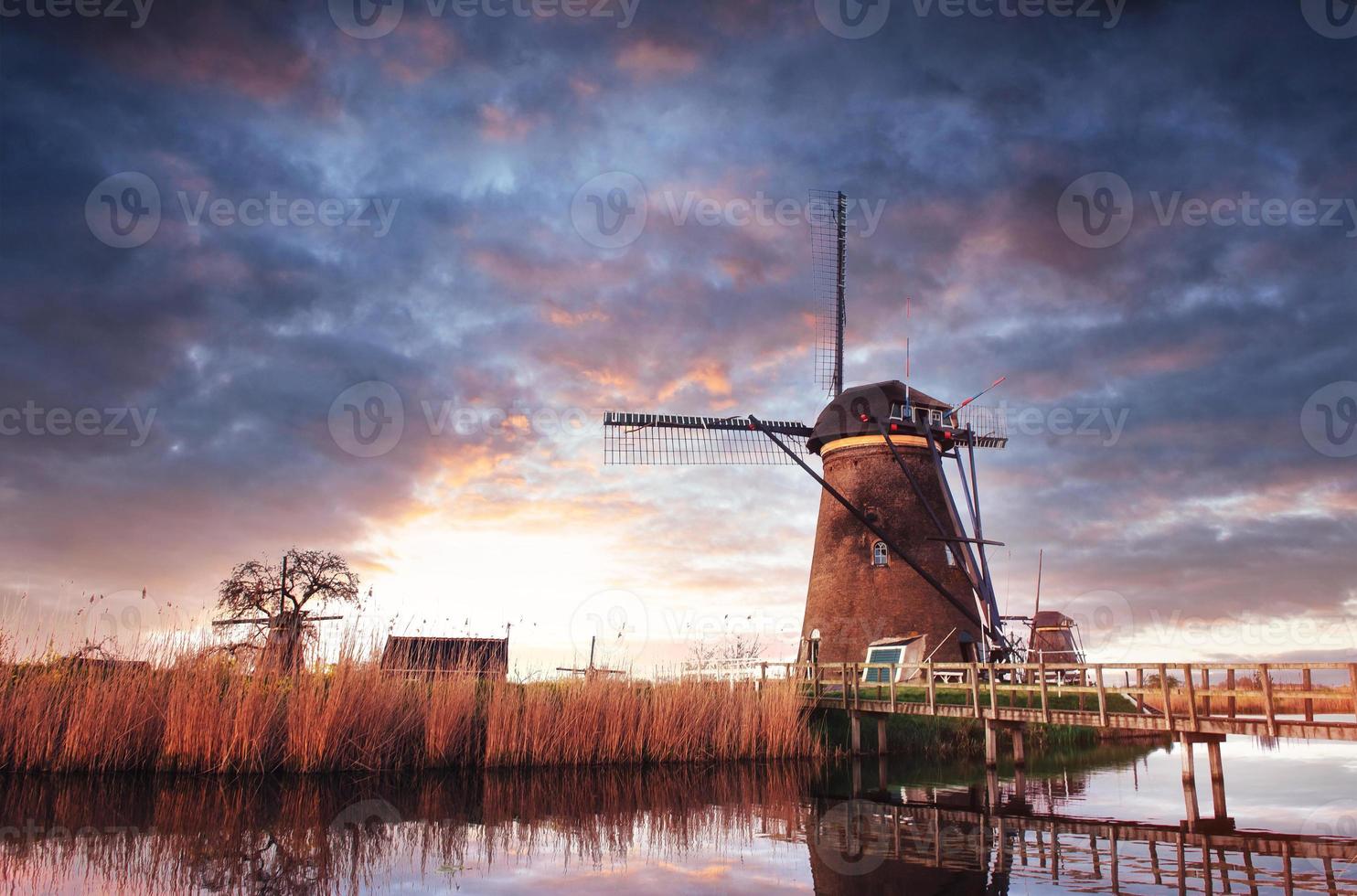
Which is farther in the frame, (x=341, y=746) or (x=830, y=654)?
(x=830, y=654)

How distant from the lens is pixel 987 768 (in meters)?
14.6

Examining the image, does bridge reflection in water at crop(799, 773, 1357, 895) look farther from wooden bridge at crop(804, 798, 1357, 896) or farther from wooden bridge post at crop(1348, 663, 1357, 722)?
wooden bridge post at crop(1348, 663, 1357, 722)

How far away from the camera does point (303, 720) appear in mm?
10984

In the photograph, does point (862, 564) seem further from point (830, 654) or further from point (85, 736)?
point (85, 736)

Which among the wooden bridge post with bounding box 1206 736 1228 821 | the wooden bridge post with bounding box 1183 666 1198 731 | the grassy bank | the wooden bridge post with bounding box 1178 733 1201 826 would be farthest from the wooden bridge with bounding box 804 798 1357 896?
the grassy bank

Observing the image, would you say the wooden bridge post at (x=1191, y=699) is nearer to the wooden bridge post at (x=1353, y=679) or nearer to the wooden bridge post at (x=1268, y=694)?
the wooden bridge post at (x=1268, y=694)

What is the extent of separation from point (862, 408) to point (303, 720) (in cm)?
1476

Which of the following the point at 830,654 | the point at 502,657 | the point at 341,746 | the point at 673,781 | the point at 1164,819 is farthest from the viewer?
the point at 502,657

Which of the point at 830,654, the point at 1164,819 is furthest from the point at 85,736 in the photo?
the point at 830,654

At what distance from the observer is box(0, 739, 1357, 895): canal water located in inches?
263

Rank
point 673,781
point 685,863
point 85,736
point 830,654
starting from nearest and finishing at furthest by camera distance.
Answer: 1. point 685,863
2. point 85,736
3. point 673,781
4. point 830,654

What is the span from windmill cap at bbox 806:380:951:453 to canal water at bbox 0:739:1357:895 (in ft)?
33.6

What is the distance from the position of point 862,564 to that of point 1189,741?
34.0 ft

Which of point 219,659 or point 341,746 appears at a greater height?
point 219,659
